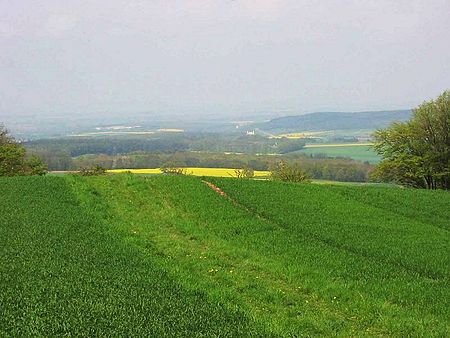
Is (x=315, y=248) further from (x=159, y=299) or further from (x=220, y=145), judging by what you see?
(x=220, y=145)

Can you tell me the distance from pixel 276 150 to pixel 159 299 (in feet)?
424

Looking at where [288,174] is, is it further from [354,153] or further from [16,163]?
[354,153]

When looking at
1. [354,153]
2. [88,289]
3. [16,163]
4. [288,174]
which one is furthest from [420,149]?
[354,153]

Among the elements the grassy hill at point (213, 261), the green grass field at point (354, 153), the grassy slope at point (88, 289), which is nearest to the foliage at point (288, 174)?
the grassy hill at point (213, 261)

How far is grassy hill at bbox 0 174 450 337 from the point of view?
10422 mm

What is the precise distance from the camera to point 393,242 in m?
20.0

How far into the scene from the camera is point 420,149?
50250mm

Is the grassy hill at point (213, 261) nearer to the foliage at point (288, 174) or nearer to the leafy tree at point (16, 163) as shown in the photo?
the leafy tree at point (16, 163)

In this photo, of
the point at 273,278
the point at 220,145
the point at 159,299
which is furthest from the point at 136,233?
the point at 220,145

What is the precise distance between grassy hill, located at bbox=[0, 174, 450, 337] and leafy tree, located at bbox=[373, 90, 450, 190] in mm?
20791

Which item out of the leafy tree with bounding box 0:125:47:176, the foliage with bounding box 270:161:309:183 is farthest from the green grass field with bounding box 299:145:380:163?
the leafy tree with bounding box 0:125:47:176

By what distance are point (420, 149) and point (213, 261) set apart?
40.7m

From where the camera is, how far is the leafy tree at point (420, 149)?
49.3 metres

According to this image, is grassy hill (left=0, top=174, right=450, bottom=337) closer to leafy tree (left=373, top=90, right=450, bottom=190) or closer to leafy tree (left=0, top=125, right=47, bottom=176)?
leafy tree (left=0, top=125, right=47, bottom=176)
